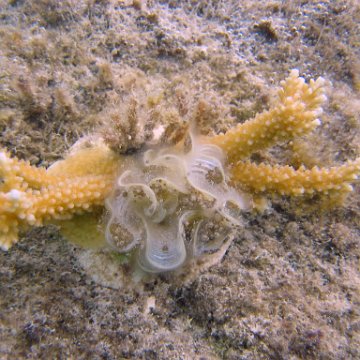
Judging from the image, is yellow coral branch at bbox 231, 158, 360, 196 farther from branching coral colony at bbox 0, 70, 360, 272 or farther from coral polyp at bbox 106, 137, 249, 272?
coral polyp at bbox 106, 137, 249, 272

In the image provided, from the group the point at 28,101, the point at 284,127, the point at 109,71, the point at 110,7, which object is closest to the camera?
the point at 284,127

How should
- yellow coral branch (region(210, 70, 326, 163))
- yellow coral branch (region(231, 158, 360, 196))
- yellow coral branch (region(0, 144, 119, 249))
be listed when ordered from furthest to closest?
yellow coral branch (region(231, 158, 360, 196)) → yellow coral branch (region(210, 70, 326, 163)) → yellow coral branch (region(0, 144, 119, 249))

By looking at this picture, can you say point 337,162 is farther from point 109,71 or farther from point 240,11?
point 109,71

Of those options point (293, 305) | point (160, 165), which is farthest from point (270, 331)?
point (160, 165)

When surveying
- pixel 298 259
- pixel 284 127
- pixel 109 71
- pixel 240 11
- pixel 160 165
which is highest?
pixel 240 11

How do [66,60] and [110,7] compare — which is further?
[110,7]

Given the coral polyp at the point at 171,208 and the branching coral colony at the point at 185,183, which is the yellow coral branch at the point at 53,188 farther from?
the coral polyp at the point at 171,208

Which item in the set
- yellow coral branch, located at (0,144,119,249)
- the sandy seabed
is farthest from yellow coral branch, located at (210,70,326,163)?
yellow coral branch, located at (0,144,119,249)
